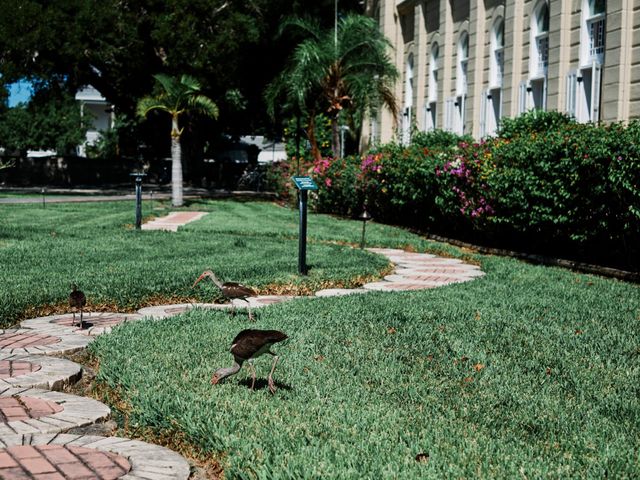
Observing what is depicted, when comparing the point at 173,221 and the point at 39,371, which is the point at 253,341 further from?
the point at 173,221

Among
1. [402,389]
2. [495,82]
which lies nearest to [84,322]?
[402,389]

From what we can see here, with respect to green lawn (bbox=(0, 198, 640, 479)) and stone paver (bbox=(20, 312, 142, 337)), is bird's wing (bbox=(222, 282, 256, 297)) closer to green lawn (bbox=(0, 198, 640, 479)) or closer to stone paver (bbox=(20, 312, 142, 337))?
green lawn (bbox=(0, 198, 640, 479))

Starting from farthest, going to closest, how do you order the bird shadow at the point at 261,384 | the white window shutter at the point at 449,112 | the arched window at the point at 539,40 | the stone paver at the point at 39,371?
the white window shutter at the point at 449,112 → the arched window at the point at 539,40 → the stone paver at the point at 39,371 → the bird shadow at the point at 261,384

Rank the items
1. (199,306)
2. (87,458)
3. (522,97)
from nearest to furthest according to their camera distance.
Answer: (87,458), (199,306), (522,97)

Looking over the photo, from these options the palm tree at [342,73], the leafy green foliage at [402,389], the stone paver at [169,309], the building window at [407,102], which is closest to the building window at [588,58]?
the palm tree at [342,73]

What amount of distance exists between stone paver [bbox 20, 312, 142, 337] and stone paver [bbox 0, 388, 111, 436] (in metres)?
1.66

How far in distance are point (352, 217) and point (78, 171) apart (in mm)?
31474

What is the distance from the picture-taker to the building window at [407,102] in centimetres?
3131

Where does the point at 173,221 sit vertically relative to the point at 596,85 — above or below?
below

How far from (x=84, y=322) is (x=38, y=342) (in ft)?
2.54

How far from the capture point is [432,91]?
29469mm

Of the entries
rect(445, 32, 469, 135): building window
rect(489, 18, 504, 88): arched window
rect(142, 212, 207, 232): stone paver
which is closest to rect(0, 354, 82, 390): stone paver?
rect(142, 212, 207, 232): stone paver

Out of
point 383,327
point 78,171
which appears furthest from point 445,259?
point 78,171

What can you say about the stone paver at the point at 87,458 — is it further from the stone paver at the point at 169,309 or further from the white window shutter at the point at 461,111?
the white window shutter at the point at 461,111
